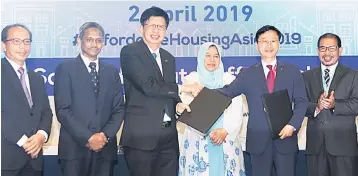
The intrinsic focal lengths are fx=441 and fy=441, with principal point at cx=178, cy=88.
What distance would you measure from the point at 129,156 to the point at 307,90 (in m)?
1.10

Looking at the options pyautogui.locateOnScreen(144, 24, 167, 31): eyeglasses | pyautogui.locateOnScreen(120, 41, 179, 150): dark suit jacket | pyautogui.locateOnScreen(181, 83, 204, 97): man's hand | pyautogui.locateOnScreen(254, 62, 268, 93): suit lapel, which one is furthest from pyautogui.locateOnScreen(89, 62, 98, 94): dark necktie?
pyautogui.locateOnScreen(254, 62, 268, 93): suit lapel

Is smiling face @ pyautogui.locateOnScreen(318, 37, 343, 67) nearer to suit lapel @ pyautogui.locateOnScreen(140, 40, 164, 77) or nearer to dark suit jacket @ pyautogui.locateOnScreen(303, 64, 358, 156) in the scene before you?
dark suit jacket @ pyautogui.locateOnScreen(303, 64, 358, 156)

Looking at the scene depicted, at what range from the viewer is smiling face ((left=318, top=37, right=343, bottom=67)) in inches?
103

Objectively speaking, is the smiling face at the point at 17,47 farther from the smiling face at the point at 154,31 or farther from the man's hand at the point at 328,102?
the man's hand at the point at 328,102

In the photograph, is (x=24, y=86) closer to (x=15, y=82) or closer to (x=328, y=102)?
Result: (x=15, y=82)

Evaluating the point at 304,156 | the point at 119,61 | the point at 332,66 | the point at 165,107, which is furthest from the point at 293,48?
the point at 119,61

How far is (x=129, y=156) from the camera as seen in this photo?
2.48 meters

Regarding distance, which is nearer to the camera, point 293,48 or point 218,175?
point 218,175

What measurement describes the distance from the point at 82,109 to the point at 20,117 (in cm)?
33

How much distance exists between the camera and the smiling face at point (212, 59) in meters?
2.61

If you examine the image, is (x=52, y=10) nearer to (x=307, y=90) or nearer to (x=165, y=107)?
(x=165, y=107)

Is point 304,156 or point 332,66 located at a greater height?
point 332,66

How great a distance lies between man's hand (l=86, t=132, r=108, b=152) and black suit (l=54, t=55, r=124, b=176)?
0.02 m

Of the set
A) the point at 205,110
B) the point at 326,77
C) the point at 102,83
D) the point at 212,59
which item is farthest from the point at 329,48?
the point at 102,83
